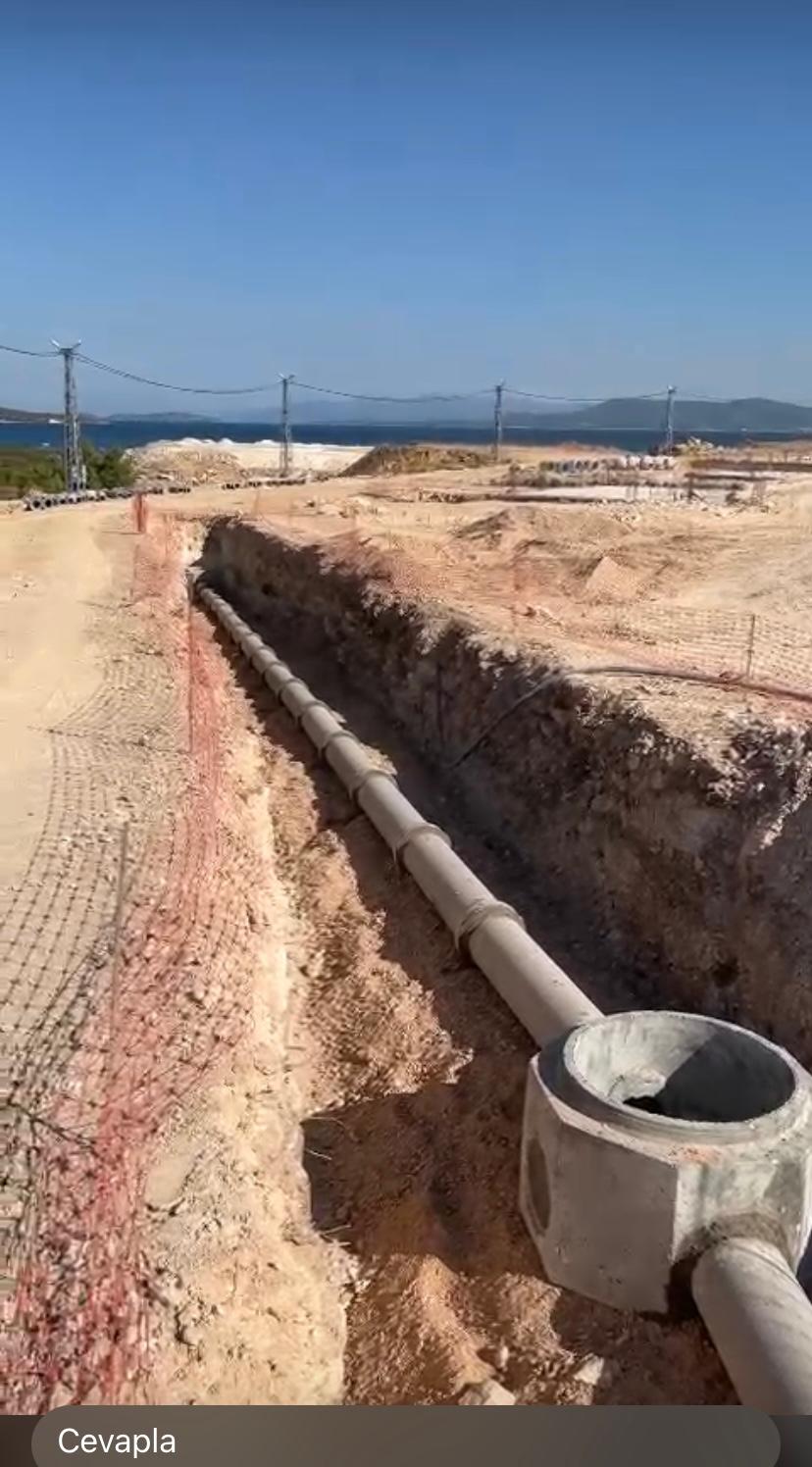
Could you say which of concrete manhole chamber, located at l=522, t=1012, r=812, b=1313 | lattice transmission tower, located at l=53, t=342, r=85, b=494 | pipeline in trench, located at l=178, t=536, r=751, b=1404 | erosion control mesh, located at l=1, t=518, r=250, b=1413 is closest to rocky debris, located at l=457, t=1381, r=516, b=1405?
pipeline in trench, located at l=178, t=536, r=751, b=1404

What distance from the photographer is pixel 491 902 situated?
922 centimetres

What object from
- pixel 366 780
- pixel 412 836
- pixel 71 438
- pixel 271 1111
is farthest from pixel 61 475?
pixel 271 1111

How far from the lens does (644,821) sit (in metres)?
9.80

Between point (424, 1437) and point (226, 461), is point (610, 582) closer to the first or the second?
point (424, 1437)

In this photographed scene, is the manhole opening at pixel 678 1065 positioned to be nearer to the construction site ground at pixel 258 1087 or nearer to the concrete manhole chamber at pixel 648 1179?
the concrete manhole chamber at pixel 648 1179

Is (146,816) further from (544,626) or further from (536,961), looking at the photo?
(544,626)

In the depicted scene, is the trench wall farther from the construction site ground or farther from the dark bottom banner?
the dark bottom banner

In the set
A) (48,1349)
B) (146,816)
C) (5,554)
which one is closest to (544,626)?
(146,816)

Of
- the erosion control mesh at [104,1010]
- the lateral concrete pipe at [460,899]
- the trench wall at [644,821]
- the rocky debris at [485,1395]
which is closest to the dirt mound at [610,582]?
the trench wall at [644,821]

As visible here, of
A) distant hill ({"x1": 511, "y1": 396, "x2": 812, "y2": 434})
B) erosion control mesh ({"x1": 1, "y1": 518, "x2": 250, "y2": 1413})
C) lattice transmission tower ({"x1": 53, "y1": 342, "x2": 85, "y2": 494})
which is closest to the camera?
erosion control mesh ({"x1": 1, "y1": 518, "x2": 250, "y2": 1413})

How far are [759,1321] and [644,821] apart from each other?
4889 millimetres

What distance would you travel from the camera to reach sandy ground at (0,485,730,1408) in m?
5.85

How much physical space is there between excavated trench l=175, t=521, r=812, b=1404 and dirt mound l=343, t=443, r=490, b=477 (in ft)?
122

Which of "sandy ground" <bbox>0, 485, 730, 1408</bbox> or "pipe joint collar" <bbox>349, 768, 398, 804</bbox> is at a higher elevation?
"pipe joint collar" <bbox>349, 768, 398, 804</bbox>
